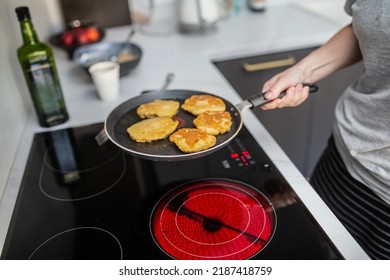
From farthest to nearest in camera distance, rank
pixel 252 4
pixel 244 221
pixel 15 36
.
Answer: pixel 252 4, pixel 15 36, pixel 244 221

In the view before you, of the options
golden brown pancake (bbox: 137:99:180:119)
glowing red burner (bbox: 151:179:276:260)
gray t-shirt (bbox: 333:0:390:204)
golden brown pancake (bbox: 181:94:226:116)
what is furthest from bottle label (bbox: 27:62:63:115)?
gray t-shirt (bbox: 333:0:390:204)

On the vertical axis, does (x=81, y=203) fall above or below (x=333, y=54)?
below

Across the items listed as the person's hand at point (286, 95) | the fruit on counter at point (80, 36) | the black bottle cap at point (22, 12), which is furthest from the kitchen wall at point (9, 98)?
the person's hand at point (286, 95)

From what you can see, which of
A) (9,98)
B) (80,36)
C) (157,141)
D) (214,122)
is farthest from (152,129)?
(80,36)

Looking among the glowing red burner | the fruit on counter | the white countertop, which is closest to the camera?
the glowing red burner

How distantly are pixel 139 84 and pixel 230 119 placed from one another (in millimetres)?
434

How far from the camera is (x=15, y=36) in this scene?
1.07 meters

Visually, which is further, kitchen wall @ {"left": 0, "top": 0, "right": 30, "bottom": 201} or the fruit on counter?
the fruit on counter

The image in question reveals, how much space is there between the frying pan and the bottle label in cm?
18

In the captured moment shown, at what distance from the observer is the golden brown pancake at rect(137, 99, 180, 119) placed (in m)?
0.93

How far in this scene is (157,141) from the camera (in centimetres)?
86

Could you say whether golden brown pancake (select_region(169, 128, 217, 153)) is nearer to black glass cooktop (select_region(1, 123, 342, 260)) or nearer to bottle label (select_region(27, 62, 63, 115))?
black glass cooktop (select_region(1, 123, 342, 260))
